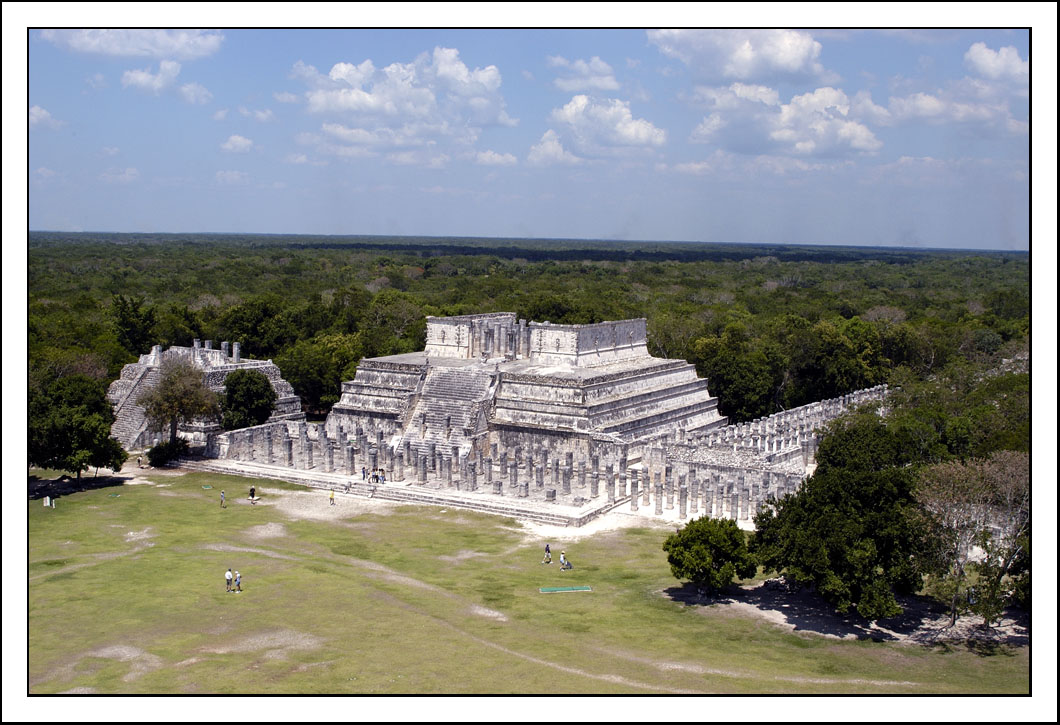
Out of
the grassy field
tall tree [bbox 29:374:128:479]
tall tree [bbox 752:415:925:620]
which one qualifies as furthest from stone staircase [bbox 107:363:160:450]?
tall tree [bbox 752:415:925:620]

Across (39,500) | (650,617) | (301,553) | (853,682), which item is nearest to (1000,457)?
(853,682)

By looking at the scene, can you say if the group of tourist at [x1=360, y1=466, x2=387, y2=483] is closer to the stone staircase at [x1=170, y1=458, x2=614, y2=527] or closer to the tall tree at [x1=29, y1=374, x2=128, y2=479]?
the stone staircase at [x1=170, y1=458, x2=614, y2=527]

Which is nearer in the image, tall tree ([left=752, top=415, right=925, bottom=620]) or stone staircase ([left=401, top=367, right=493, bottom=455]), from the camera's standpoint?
tall tree ([left=752, top=415, right=925, bottom=620])

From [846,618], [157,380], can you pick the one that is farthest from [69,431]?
[846,618]

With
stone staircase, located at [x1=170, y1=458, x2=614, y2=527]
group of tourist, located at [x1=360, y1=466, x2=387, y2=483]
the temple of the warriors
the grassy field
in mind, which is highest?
the temple of the warriors

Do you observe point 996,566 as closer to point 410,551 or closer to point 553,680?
point 553,680

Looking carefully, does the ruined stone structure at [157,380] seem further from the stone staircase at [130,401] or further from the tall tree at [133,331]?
the tall tree at [133,331]
